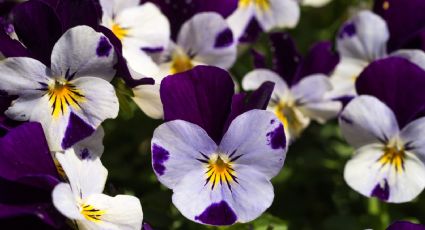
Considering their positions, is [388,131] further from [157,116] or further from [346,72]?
[157,116]

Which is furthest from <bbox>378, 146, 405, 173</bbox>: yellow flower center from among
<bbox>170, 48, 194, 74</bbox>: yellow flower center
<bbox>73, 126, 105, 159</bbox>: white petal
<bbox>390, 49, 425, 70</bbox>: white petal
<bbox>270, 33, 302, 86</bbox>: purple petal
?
<bbox>73, 126, 105, 159</bbox>: white petal

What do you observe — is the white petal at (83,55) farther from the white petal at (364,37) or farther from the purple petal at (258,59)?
the white petal at (364,37)

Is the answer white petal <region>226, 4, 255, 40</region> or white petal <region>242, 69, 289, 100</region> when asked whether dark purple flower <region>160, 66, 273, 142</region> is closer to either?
white petal <region>242, 69, 289, 100</region>

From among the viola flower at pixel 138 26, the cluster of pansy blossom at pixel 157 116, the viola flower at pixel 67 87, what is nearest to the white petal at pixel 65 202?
the cluster of pansy blossom at pixel 157 116

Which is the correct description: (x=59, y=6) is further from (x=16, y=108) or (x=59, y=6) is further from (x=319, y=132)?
(x=319, y=132)

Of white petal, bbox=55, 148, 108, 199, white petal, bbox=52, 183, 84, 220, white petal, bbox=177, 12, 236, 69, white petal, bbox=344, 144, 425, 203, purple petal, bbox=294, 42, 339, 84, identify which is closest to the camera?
white petal, bbox=52, 183, 84, 220

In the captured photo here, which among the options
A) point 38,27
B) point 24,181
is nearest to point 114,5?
point 38,27
